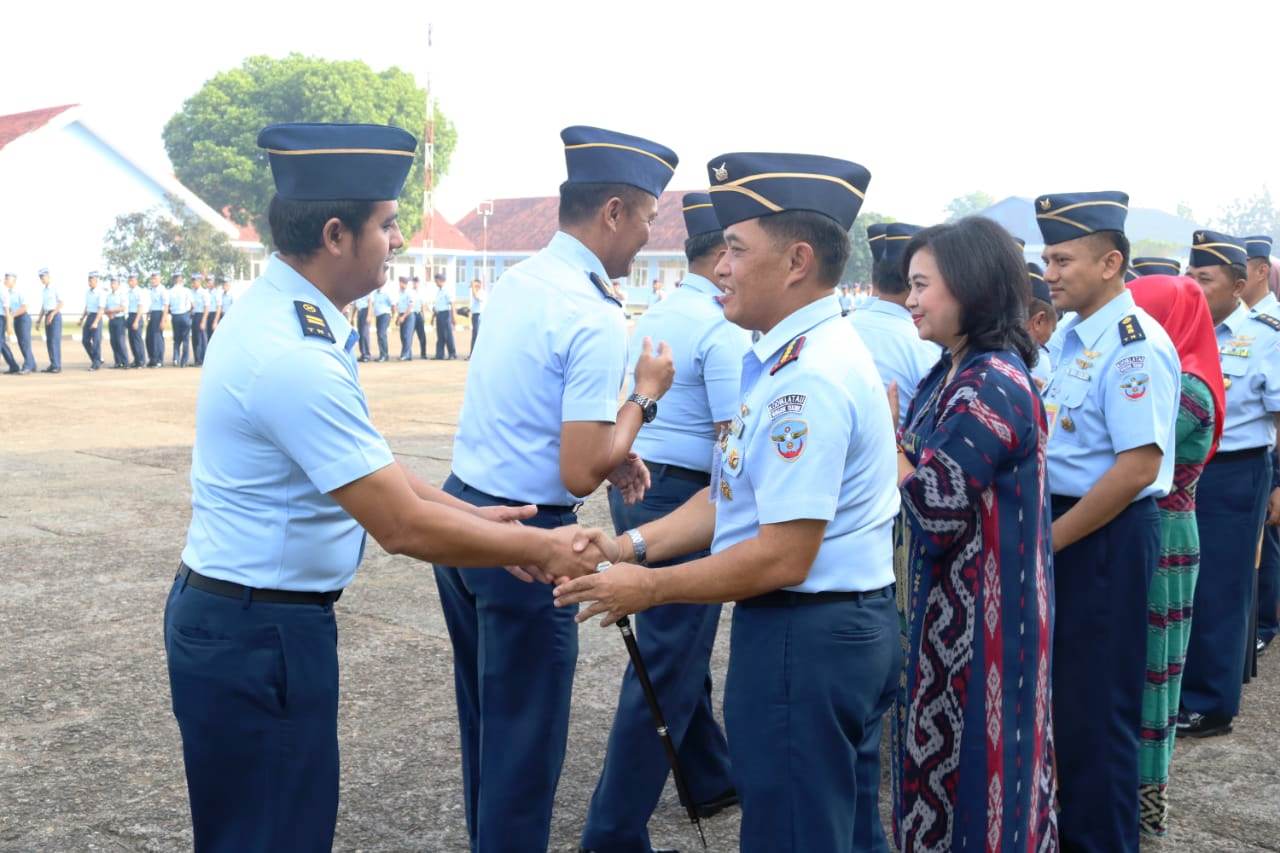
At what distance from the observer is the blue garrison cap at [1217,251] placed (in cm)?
589

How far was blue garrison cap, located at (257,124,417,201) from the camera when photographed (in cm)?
262

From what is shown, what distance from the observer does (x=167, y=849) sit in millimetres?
3805

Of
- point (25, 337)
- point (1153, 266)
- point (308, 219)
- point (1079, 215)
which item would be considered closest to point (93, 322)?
point (25, 337)

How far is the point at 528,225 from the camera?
73.4 meters

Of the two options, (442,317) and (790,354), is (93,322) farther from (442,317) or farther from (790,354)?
(790,354)

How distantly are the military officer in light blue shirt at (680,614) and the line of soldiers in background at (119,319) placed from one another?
60.7 ft

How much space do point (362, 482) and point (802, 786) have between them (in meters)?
1.08

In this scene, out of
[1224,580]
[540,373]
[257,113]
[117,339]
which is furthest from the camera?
[257,113]

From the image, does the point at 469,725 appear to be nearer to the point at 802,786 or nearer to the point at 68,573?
the point at 802,786

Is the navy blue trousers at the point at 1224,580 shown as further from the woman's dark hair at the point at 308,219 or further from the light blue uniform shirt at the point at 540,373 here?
the woman's dark hair at the point at 308,219

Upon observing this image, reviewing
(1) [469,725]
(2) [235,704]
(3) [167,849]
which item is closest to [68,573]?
(3) [167,849]

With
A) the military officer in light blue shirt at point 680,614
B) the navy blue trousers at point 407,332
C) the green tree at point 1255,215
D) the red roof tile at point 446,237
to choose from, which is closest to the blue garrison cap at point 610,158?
the military officer in light blue shirt at point 680,614

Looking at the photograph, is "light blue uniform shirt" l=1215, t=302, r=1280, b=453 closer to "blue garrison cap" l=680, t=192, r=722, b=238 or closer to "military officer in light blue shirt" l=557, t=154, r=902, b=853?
"blue garrison cap" l=680, t=192, r=722, b=238

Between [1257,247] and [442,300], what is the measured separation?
21305 mm
